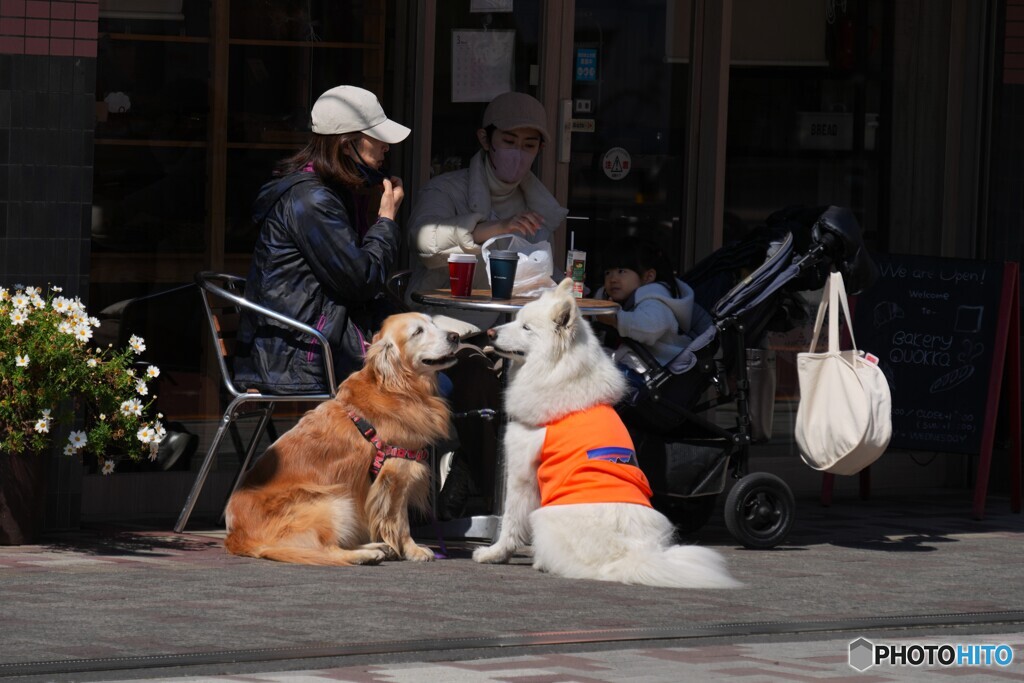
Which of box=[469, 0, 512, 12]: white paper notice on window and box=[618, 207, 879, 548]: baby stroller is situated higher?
box=[469, 0, 512, 12]: white paper notice on window

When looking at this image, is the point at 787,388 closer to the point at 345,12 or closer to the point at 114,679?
the point at 345,12

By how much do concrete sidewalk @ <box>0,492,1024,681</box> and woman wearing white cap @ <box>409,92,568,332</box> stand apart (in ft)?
4.19

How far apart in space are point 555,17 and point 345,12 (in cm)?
115

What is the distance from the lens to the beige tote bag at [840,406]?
305 inches

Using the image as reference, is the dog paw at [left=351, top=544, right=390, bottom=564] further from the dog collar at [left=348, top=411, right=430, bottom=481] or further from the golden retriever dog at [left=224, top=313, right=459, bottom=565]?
the dog collar at [left=348, top=411, right=430, bottom=481]

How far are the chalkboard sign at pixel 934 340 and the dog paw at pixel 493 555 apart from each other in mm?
3174

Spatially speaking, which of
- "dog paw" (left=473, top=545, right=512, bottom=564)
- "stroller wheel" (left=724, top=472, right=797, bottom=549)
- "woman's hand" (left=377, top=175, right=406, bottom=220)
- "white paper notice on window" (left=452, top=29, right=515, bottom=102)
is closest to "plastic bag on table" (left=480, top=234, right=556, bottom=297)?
"woman's hand" (left=377, top=175, right=406, bottom=220)

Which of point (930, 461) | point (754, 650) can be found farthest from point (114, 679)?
point (930, 461)

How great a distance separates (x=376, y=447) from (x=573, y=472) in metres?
0.82

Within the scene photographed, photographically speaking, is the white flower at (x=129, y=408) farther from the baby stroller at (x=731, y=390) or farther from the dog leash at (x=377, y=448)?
the baby stroller at (x=731, y=390)

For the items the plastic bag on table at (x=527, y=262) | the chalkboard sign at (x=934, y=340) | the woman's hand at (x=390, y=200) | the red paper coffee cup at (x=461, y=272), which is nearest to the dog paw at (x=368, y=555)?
the red paper coffee cup at (x=461, y=272)

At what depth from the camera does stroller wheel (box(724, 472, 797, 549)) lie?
7.79 m

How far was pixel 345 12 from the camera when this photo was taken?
873 centimetres

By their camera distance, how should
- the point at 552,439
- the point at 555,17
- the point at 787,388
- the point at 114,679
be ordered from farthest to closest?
the point at 787,388 → the point at 555,17 → the point at 552,439 → the point at 114,679
